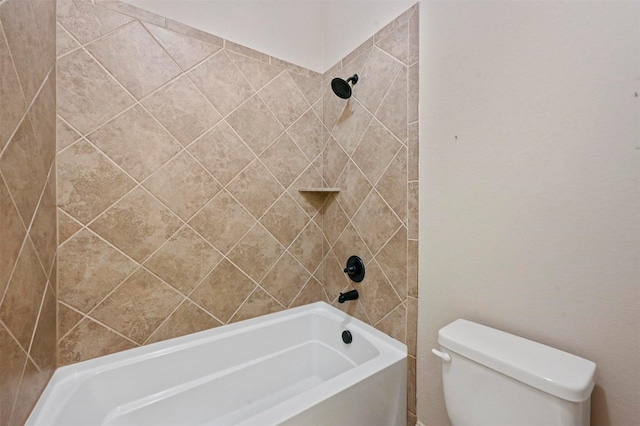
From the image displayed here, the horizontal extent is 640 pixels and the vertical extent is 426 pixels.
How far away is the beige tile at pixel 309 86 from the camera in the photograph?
163 cm

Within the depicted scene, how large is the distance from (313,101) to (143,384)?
1755 millimetres

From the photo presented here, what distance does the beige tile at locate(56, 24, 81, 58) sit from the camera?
1029 millimetres

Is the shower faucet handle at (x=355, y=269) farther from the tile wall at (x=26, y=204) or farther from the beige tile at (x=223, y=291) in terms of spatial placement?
the tile wall at (x=26, y=204)

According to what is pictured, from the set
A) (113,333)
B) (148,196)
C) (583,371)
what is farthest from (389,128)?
(113,333)

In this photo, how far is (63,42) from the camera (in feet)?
3.40

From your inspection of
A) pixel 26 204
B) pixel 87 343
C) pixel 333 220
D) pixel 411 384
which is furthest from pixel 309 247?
pixel 26 204

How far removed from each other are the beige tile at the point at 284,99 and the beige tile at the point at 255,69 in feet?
0.11

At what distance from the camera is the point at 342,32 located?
5.24 feet

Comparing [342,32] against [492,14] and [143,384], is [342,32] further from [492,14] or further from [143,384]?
[143,384]

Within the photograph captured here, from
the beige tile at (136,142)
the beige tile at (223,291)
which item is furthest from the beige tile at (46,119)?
the beige tile at (223,291)

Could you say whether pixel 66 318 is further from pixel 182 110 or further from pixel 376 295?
pixel 376 295

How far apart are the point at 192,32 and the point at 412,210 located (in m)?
1.38

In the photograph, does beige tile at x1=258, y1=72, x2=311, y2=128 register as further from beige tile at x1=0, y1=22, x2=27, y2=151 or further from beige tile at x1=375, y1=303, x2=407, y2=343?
beige tile at x1=375, y1=303, x2=407, y2=343

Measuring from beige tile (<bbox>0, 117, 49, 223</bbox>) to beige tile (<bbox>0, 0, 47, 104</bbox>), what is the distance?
12cm
